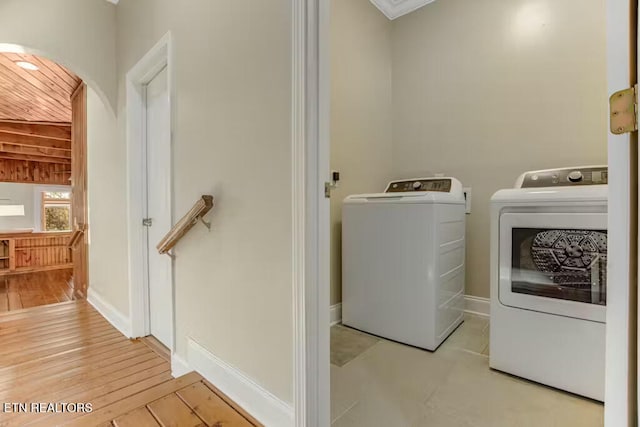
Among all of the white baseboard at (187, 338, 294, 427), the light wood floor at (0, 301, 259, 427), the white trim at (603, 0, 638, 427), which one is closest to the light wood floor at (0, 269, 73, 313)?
the light wood floor at (0, 301, 259, 427)

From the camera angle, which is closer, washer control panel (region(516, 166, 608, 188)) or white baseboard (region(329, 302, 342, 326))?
washer control panel (region(516, 166, 608, 188))

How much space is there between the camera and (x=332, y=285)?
2.38 m

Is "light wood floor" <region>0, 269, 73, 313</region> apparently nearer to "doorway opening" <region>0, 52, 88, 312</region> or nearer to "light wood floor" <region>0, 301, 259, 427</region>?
"doorway opening" <region>0, 52, 88, 312</region>

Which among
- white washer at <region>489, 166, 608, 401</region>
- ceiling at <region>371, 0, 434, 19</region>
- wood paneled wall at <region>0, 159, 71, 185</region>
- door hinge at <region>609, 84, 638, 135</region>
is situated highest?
ceiling at <region>371, 0, 434, 19</region>

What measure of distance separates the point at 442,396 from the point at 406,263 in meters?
0.76

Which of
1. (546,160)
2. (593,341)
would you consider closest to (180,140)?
(593,341)

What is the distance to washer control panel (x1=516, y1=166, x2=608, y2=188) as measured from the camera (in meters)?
1.60

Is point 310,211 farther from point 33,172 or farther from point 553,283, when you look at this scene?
point 33,172

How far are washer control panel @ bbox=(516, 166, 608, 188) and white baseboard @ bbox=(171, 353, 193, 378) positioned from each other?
2.30m

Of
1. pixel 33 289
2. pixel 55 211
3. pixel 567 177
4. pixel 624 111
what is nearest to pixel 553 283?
pixel 567 177

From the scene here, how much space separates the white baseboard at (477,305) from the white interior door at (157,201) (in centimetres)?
238

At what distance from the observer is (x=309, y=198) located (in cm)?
106

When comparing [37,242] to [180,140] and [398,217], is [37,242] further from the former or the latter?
[398,217]

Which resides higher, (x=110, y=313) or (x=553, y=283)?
(x=553, y=283)
